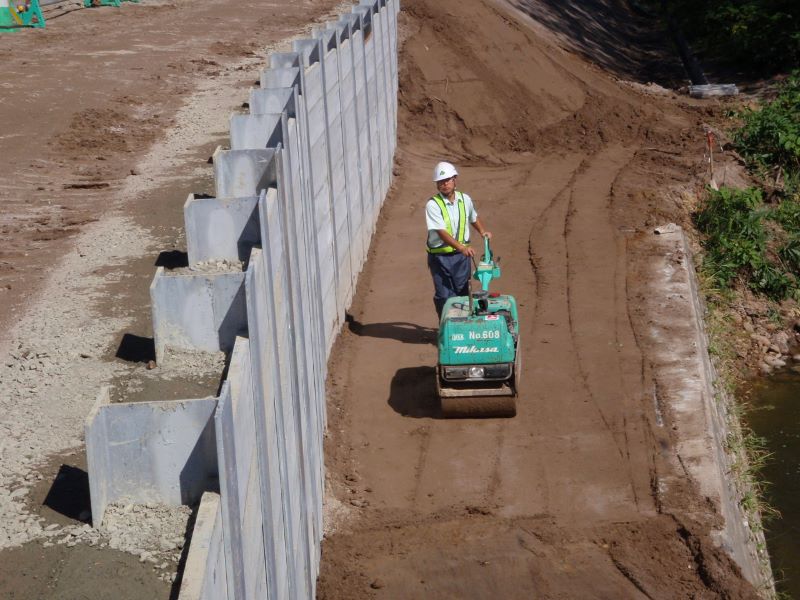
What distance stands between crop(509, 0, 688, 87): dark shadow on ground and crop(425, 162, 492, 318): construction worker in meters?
19.2

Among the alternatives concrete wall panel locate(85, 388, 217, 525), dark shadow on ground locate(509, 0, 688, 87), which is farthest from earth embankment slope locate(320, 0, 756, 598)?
dark shadow on ground locate(509, 0, 688, 87)

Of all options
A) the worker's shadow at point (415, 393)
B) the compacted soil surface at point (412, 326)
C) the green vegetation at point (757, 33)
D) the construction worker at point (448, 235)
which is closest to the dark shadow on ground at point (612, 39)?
the green vegetation at point (757, 33)

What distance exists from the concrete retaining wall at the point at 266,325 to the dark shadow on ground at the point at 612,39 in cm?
1809

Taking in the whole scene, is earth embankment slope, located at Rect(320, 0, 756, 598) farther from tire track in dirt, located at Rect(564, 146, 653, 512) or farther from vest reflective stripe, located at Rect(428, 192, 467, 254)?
vest reflective stripe, located at Rect(428, 192, 467, 254)

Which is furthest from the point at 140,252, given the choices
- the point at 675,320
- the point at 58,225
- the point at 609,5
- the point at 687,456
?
the point at 609,5

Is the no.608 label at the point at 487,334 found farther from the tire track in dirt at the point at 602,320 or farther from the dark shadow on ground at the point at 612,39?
the dark shadow on ground at the point at 612,39

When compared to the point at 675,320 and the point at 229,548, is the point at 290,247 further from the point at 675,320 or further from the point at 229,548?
the point at 675,320

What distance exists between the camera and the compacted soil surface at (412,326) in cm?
628

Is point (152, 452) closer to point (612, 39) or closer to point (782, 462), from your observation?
point (782, 462)

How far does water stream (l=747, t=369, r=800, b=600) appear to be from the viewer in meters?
10.0

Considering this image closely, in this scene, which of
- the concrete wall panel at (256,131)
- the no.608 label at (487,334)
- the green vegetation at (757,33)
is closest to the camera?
the concrete wall panel at (256,131)

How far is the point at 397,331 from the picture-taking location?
40.7 ft

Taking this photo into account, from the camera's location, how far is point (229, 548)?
4.44 meters

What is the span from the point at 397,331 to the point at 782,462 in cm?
432
